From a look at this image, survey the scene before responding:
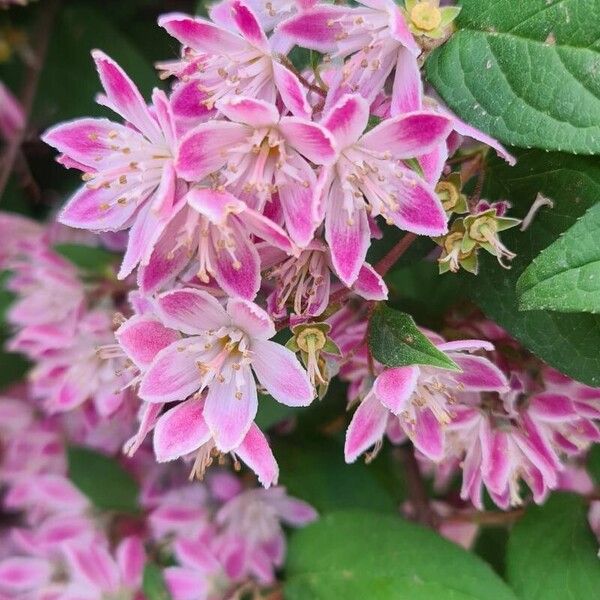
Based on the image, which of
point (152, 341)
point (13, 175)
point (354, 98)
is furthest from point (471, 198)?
point (13, 175)

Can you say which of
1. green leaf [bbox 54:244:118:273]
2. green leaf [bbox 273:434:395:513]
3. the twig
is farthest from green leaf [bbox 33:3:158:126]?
green leaf [bbox 273:434:395:513]

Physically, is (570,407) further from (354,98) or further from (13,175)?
(13,175)

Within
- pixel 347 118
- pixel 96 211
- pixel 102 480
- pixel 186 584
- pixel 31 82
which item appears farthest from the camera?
pixel 31 82

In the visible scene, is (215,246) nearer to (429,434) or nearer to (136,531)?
(429,434)

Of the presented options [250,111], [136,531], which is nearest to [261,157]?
[250,111]

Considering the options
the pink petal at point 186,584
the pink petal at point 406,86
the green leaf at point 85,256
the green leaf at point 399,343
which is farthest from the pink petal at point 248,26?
the pink petal at point 186,584

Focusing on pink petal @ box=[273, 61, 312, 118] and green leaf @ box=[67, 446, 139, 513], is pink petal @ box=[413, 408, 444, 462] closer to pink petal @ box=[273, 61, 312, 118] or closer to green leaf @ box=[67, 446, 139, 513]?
pink petal @ box=[273, 61, 312, 118]

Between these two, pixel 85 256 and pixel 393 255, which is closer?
pixel 393 255

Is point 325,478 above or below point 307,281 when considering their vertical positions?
below
